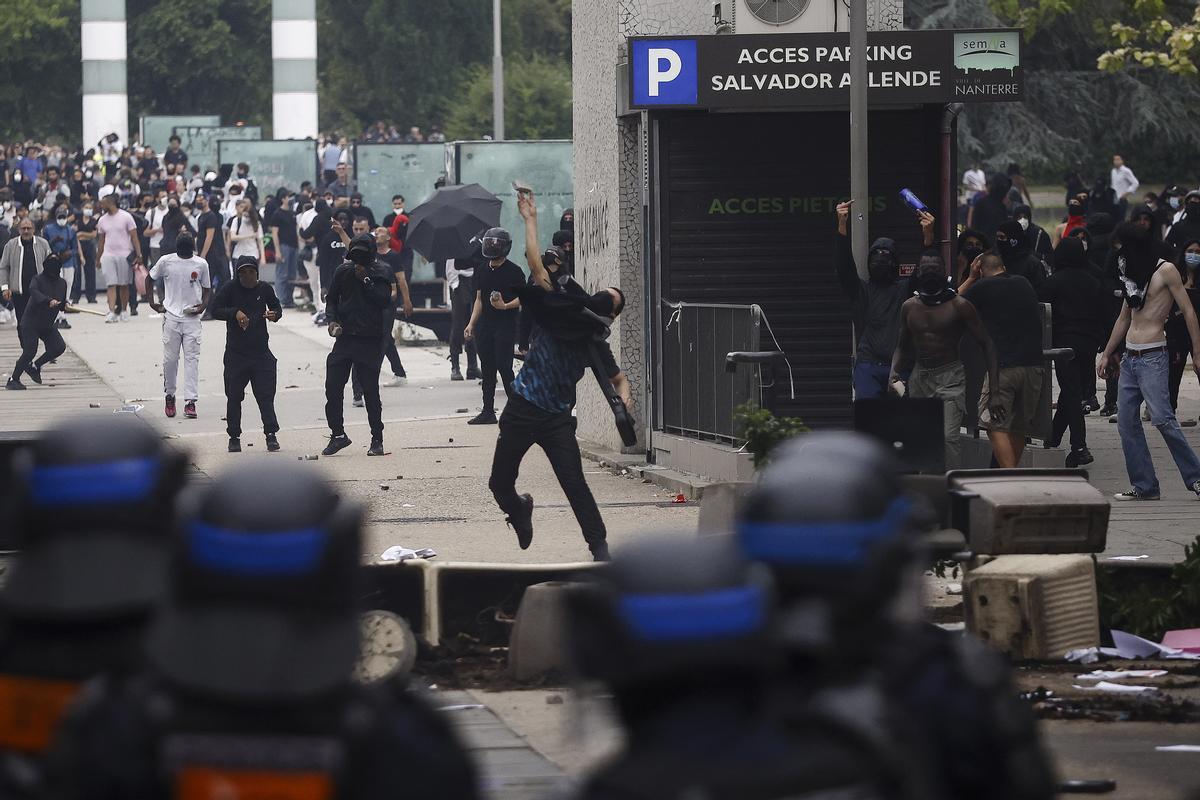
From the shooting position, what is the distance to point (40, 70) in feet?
206

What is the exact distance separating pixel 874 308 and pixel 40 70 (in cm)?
5400

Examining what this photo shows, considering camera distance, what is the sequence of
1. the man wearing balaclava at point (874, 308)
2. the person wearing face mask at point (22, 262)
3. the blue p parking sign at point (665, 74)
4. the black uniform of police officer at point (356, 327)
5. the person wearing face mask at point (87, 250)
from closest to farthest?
the man wearing balaclava at point (874, 308), the blue p parking sign at point (665, 74), the black uniform of police officer at point (356, 327), the person wearing face mask at point (22, 262), the person wearing face mask at point (87, 250)

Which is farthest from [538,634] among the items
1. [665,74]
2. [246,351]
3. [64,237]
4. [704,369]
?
[64,237]

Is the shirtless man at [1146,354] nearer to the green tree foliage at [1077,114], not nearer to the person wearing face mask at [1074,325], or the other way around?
the person wearing face mask at [1074,325]

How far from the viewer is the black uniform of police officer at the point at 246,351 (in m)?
16.3

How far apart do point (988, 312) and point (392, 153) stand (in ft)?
73.5

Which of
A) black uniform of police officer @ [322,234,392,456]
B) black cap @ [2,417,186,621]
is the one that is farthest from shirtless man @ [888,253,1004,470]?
black cap @ [2,417,186,621]

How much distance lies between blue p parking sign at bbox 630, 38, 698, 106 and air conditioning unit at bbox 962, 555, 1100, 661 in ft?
20.4

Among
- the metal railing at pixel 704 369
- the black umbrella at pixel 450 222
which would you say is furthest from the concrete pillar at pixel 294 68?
the metal railing at pixel 704 369

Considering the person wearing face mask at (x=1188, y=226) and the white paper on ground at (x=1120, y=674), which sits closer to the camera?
the white paper on ground at (x=1120, y=674)

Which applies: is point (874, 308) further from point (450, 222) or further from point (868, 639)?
point (450, 222)

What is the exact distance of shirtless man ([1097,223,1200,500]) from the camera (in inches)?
493

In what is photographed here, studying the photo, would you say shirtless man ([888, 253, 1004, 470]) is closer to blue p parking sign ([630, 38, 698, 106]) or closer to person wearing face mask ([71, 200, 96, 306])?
blue p parking sign ([630, 38, 698, 106])

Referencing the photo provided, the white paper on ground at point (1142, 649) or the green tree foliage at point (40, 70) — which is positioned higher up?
the green tree foliage at point (40, 70)
